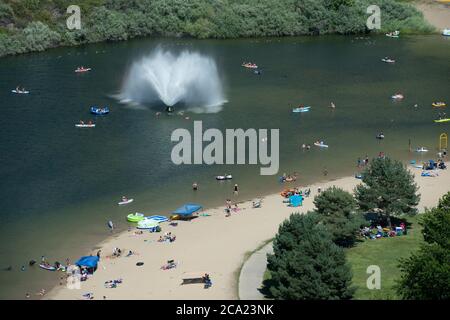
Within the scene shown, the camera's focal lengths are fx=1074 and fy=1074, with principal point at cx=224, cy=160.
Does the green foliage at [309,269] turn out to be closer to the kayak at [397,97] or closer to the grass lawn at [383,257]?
the grass lawn at [383,257]

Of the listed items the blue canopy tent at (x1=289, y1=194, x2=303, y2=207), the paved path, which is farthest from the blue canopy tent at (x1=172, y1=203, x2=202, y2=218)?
the paved path

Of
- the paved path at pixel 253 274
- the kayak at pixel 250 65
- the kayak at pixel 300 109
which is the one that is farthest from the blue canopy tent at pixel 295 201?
the kayak at pixel 250 65

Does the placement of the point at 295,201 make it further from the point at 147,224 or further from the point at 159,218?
the point at 147,224

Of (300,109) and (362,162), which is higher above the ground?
(300,109)

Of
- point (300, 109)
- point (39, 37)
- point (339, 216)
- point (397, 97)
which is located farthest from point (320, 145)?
point (39, 37)

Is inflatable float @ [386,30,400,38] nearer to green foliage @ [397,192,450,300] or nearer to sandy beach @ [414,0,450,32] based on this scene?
sandy beach @ [414,0,450,32]

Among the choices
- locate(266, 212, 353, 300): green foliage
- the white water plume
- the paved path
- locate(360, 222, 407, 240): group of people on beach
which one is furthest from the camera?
the white water plume
